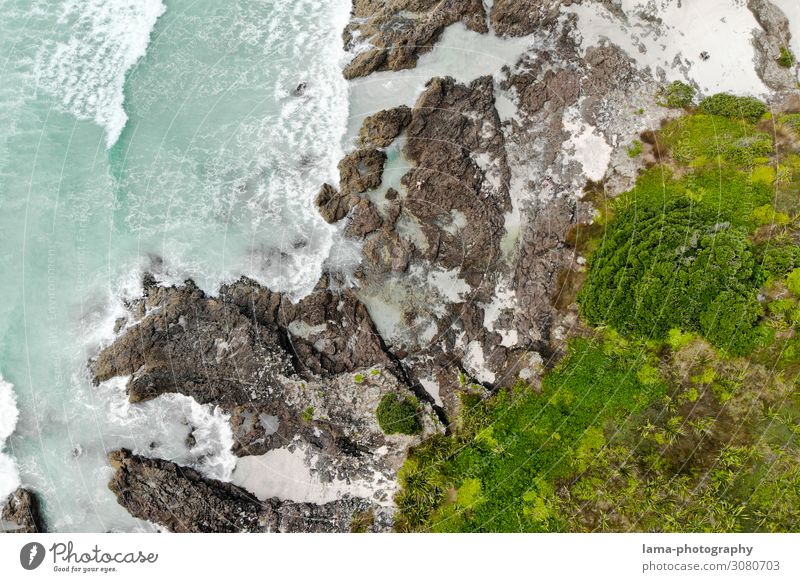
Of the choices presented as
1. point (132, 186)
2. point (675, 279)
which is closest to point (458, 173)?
point (675, 279)

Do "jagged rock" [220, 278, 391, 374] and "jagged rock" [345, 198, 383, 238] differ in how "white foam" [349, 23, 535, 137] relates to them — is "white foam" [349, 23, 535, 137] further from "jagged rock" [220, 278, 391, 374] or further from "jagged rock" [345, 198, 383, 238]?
"jagged rock" [220, 278, 391, 374]

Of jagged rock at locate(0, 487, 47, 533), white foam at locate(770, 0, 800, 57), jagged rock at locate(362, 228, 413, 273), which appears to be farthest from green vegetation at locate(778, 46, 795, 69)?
jagged rock at locate(0, 487, 47, 533)

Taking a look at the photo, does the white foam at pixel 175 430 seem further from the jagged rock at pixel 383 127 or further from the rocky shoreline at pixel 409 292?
the jagged rock at pixel 383 127

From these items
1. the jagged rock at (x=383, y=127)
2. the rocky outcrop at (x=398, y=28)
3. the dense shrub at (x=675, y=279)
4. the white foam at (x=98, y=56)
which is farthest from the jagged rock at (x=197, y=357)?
the dense shrub at (x=675, y=279)

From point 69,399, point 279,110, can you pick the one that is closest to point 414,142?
point 279,110

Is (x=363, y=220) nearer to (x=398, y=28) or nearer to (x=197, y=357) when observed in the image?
(x=197, y=357)

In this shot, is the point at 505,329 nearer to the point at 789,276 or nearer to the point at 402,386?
the point at 402,386
